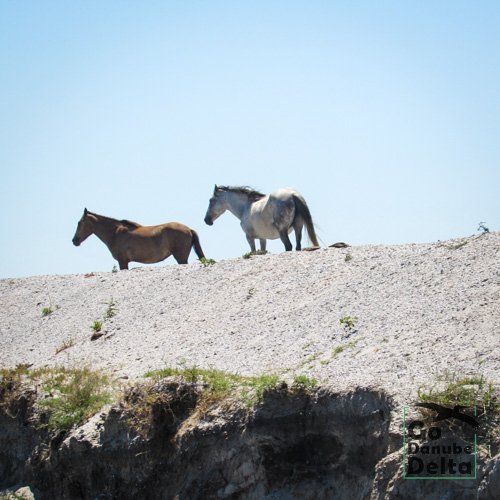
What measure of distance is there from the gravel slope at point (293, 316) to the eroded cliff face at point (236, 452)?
22.1 inches

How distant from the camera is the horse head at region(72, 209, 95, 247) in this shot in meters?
29.3

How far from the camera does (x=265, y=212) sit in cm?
2627

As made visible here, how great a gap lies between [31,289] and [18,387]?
902 cm

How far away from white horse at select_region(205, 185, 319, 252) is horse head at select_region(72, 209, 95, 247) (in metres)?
3.64

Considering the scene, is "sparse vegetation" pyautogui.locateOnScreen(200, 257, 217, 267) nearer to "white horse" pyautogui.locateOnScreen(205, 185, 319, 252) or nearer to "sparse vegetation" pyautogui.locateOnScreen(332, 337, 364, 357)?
"white horse" pyautogui.locateOnScreen(205, 185, 319, 252)

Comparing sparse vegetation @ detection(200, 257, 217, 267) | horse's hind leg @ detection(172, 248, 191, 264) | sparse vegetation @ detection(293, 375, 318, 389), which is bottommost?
sparse vegetation @ detection(293, 375, 318, 389)

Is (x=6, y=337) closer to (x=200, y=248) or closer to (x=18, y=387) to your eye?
(x=18, y=387)

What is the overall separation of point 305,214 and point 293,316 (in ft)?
28.0

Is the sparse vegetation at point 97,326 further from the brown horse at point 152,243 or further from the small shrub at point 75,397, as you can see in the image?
the brown horse at point 152,243

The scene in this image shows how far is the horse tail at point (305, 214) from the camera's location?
24984mm

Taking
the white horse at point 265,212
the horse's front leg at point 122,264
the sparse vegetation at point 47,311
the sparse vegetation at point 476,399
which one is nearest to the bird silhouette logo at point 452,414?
the sparse vegetation at point 476,399

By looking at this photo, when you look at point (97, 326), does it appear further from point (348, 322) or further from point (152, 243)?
point (152, 243)

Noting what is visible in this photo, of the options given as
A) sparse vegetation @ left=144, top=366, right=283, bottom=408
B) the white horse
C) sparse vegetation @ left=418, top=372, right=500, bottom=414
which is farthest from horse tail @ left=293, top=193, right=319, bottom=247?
sparse vegetation @ left=418, top=372, right=500, bottom=414

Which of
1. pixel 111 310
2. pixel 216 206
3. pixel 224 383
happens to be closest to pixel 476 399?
pixel 224 383
